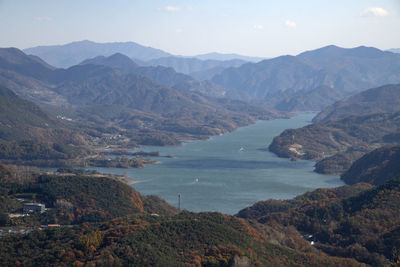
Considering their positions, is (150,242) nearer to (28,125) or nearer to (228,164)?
(228,164)

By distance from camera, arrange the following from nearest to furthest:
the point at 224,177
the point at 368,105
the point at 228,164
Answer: the point at 224,177 < the point at 228,164 < the point at 368,105

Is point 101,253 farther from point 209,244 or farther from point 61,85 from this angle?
point 61,85

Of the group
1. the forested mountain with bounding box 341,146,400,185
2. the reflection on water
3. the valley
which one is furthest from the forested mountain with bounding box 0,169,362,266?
the reflection on water

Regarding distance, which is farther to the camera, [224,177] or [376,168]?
[224,177]

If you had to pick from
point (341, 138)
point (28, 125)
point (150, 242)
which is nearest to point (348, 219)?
point (150, 242)

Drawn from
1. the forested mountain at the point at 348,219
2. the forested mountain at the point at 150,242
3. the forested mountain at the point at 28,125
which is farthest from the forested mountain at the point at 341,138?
the forested mountain at the point at 150,242

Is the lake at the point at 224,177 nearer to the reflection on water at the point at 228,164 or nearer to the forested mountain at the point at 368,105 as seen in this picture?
the reflection on water at the point at 228,164

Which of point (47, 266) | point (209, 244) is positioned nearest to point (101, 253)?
point (47, 266)
